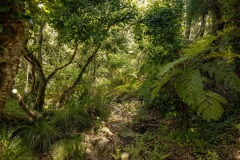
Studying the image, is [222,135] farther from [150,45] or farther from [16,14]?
[16,14]

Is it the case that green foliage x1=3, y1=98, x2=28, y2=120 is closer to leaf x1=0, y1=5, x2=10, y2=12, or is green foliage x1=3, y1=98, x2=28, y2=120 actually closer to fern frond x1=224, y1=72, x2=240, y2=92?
leaf x1=0, y1=5, x2=10, y2=12

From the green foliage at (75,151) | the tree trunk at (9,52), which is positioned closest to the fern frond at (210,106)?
the green foliage at (75,151)

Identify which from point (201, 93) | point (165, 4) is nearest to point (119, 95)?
point (165, 4)

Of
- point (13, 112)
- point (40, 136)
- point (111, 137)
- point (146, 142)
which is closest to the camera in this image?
point (146, 142)

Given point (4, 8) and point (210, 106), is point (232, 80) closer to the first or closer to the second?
point (210, 106)

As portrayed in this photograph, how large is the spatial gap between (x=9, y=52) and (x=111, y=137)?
10.6ft

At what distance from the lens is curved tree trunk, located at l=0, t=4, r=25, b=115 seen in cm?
104

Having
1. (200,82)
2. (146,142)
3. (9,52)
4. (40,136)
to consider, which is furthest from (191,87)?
(40,136)

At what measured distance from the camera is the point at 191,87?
8.19ft

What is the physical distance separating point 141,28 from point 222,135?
2.47 metres

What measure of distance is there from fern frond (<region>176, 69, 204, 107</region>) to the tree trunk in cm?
201

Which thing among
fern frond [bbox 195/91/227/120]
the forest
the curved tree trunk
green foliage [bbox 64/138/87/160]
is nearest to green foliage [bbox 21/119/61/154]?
the forest

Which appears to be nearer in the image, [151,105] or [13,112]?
[13,112]

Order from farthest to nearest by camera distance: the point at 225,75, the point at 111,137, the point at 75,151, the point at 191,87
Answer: the point at 111,137, the point at 75,151, the point at 225,75, the point at 191,87
